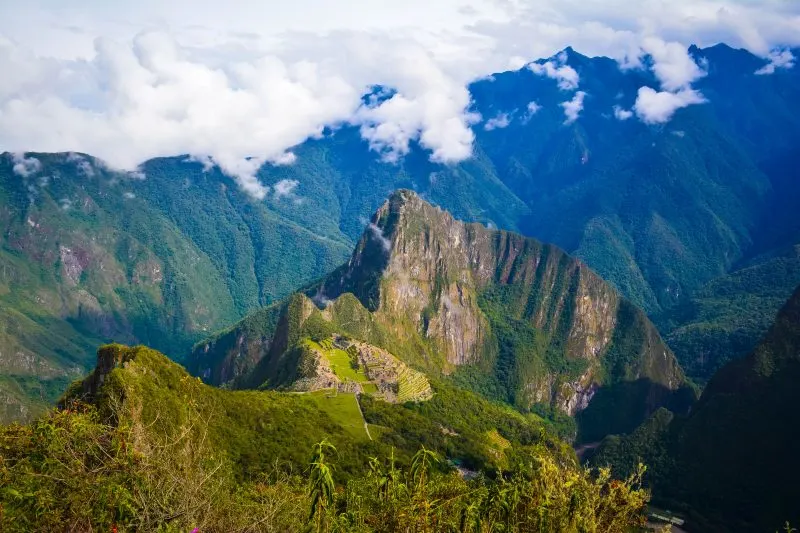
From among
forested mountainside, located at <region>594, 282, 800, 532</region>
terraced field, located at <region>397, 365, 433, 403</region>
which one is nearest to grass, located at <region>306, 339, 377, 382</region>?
terraced field, located at <region>397, 365, 433, 403</region>

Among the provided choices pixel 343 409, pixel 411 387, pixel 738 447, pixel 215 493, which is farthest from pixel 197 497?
pixel 738 447

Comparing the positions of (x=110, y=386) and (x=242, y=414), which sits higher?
(x=110, y=386)

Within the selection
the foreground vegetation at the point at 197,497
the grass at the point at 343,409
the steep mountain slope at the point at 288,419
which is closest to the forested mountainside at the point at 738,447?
the steep mountain slope at the point at 288,419

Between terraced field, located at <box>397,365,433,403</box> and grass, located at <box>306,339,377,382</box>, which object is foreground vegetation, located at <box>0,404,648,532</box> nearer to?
grass, located at <box>306,339,377,382</box>

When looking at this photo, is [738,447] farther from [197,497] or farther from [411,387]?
[197,497]

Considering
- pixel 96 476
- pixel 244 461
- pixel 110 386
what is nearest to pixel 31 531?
pixel 96 476

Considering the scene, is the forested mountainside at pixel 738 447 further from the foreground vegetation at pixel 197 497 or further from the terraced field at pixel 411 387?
the foreground vegetation at pixel 197 497

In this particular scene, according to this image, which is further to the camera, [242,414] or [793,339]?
[793,339]

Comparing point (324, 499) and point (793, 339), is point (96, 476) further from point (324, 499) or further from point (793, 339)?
point (793, 339)

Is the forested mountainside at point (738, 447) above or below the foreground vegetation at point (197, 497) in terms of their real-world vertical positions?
below
